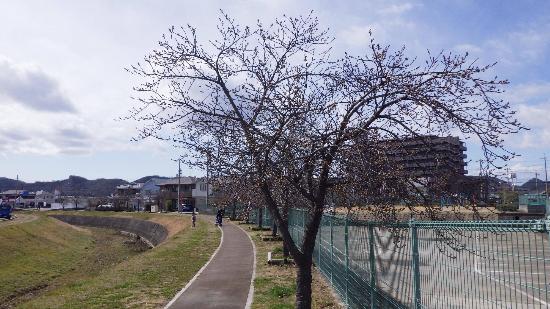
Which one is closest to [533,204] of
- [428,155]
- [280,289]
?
[280,289]

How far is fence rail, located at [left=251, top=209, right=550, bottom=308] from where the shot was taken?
3.74 meters

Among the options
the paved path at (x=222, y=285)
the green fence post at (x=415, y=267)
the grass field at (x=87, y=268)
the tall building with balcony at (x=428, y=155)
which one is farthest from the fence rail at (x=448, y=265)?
the grass field at (x=87, y=268)

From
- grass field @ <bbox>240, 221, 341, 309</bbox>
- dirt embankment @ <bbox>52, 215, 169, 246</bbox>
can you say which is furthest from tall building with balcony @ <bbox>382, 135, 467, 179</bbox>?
dirt embankment @ <bbox>52, 215, 169, 246</bbox>

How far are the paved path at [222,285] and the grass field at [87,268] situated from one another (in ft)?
1.68

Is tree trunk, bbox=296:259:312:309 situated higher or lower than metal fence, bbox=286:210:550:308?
lower

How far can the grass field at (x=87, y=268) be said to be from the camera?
1287cm

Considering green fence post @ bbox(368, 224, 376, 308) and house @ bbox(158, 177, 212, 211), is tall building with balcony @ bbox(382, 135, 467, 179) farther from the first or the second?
house @ bbox(158, 177, 212, 211)

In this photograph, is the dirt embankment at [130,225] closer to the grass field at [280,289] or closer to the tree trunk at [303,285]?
the grass field at [280,289]

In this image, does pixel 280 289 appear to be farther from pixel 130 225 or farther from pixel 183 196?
pixel 183 196

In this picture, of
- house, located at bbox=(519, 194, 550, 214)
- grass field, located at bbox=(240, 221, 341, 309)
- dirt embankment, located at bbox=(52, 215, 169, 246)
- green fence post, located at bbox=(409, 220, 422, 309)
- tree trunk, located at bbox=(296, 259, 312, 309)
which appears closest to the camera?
green fence post, located at bbox=(409, 220, 422, 309)

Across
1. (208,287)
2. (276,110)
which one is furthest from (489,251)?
(208,287)

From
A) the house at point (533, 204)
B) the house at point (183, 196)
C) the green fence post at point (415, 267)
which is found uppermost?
the house at point (183, 196)

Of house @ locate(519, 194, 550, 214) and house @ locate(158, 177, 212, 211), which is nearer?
house @ locate(519, 194, 550, 214)

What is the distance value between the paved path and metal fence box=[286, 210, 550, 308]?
3167mm
